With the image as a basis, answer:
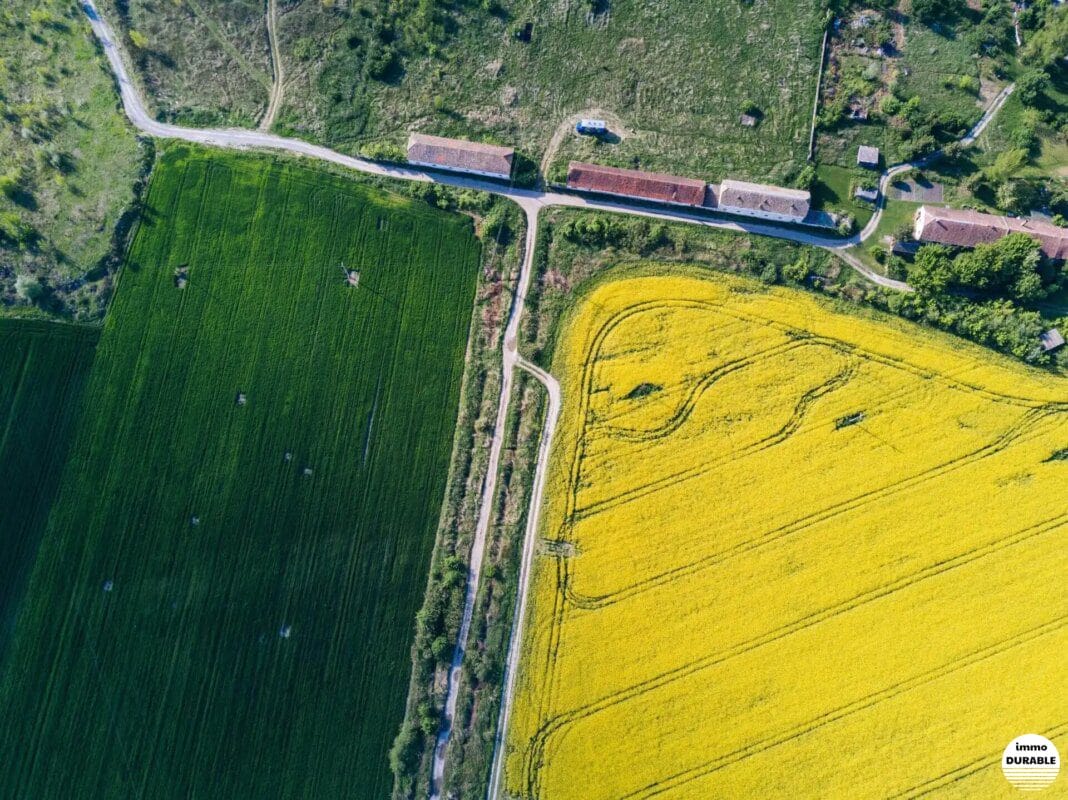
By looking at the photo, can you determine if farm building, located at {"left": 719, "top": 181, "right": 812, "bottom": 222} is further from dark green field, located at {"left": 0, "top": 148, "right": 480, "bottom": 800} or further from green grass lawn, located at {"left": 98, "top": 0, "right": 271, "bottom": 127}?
green grass lawn, located at {"left": 98, "top": 0, "right": 271, "bottom": 127}

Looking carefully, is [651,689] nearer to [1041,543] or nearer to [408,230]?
[1041,543]

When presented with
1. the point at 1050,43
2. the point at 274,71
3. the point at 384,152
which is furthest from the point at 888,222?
the point at 274,71

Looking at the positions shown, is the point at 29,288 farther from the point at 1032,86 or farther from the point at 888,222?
the point at 1032,86

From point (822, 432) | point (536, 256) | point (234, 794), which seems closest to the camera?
point (234, 794)

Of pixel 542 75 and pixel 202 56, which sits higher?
pixel 542 75

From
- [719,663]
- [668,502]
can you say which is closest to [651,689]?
[719,663]

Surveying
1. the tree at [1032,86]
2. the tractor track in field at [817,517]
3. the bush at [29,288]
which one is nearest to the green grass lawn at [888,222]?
the tree at [1032,86]
